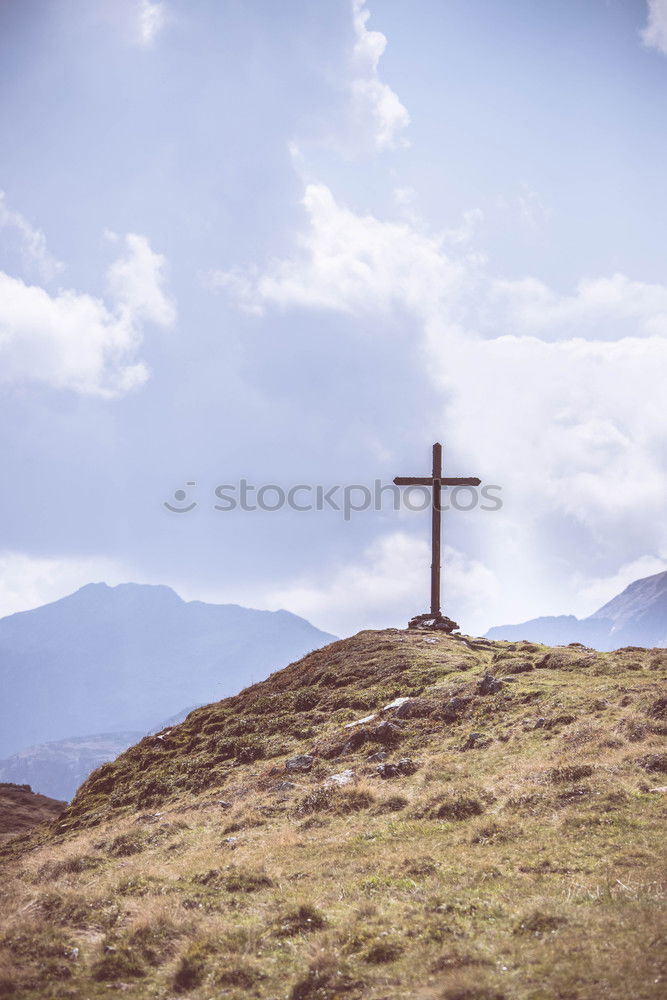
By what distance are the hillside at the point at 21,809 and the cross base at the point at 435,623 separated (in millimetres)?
20261

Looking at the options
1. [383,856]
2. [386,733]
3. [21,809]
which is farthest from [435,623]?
[21,809]

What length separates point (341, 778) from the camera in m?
18.1

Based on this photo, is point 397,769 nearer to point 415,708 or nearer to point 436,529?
point 415,708

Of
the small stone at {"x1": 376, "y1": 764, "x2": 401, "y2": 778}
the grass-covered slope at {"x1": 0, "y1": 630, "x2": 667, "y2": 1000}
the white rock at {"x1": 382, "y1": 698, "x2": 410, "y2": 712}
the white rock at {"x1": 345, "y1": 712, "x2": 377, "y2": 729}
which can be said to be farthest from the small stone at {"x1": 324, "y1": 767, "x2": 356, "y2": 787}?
the white rock at {"x1": 382, "y1": 698, "x2": 410, "y2": 712}

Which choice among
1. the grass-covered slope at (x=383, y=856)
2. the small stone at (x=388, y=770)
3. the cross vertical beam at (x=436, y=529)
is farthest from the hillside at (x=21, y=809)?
the cross vertical beam at (x=436, y=529)

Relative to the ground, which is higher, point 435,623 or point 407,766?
point 435,623

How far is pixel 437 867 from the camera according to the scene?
1166 cm

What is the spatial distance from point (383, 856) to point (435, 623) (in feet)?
75.1

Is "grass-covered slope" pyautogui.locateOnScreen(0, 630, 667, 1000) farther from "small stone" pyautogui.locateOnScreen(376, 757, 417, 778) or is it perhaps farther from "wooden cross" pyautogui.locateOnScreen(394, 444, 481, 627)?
"wooden cross" pyautogui.locateOnScreen(394, 444, 481, 627)

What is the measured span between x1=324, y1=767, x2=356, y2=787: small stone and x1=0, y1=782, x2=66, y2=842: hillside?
→ 20.1 metres

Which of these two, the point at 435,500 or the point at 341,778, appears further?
the point at 435,500

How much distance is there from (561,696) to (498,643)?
12848 mm

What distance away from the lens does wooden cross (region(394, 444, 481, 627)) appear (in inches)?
1383

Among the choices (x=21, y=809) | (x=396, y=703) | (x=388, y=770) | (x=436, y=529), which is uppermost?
(x=436, y=529)
